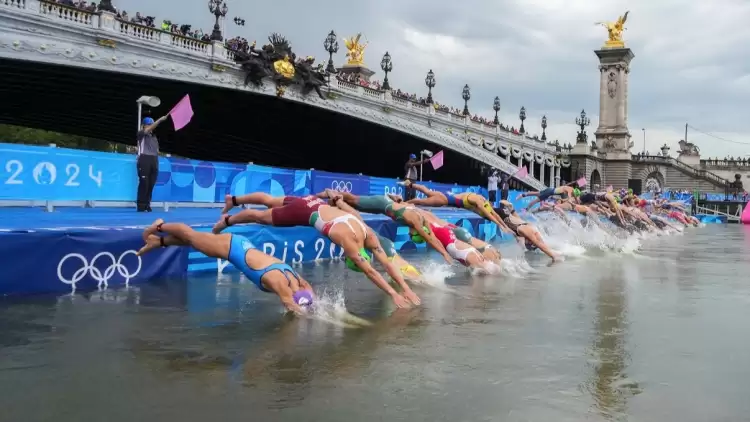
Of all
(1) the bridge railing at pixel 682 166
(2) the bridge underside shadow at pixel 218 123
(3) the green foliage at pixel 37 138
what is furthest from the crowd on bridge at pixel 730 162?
(3) the green foliage at pixel 37 138

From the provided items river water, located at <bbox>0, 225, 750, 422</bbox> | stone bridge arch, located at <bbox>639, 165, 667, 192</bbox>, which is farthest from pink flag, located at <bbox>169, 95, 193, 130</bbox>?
stone bridge arch, located at <bbox>639, 165, 667, 192</bbox>

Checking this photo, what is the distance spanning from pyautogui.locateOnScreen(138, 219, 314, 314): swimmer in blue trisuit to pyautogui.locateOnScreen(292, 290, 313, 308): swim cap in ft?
0.10

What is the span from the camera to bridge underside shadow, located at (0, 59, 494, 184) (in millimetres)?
37375

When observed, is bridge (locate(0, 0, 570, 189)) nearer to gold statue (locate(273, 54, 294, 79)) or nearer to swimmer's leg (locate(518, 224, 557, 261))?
gold statue (locate(273, 54, 294, 79))

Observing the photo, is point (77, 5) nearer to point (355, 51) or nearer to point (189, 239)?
point (189, 239)

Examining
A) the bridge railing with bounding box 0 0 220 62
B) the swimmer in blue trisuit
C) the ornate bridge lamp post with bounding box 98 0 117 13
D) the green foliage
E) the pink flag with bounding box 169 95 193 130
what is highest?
the ornate bridge lamp post with bounding box 98 0 117 13

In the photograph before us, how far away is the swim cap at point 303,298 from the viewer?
8.43 meters

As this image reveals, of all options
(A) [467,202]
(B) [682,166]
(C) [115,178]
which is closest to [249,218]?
(A) [467,202]

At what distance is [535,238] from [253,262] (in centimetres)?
1103

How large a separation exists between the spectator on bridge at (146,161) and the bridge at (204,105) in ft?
58.4

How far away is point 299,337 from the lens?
7.32 metres

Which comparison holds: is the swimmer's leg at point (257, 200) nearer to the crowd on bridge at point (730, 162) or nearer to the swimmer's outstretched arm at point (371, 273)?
the swimmer's outstretched arm at point (371, 273)

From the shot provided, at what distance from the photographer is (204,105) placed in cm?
4588

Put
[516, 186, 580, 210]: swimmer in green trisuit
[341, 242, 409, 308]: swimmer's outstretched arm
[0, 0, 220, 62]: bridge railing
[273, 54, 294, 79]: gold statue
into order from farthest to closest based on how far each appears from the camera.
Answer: [273, 54, 294, 79]: gold statue
[0, 0, 220, 62]: bridge railing
[516, 186, 580, 210]: swimmer in green trisuit
[341, 242, 409, 308]: swimmer's outstretched arm
